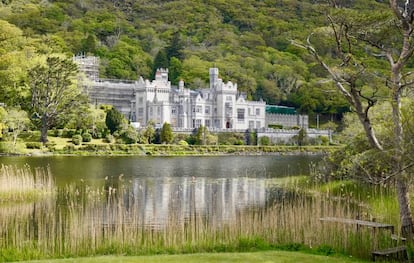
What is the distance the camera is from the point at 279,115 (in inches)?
3226

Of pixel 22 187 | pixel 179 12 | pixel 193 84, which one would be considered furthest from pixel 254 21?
pixel 22 187

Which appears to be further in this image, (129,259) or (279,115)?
(279,115)

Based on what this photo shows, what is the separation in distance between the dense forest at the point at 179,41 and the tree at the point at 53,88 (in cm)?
131

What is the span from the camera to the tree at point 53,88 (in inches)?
2008

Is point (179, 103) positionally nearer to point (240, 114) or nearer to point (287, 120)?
point (240, 114)

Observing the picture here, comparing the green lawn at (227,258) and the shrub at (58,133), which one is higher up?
the shrub at (58,133)

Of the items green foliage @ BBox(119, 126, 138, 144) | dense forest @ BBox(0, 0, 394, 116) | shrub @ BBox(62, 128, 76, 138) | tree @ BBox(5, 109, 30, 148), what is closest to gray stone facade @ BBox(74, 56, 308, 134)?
dense forest @ BBox(0, 0, 394, 116)

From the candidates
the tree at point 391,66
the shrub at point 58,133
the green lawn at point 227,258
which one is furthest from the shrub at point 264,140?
the green lawn at point 227,258

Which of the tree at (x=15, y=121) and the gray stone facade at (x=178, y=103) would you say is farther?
the gray stone facade at (x=178, y=103)

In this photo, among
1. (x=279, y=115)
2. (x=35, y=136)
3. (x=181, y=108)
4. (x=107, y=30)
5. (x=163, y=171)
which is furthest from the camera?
(x=107, y=30)

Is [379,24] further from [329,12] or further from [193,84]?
[193,84]

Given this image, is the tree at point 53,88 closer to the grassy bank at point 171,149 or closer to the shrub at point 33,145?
the shrub at point 33,145

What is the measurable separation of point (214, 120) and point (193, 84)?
14290 mm

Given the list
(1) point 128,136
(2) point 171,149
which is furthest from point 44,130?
(2) point 171,149
